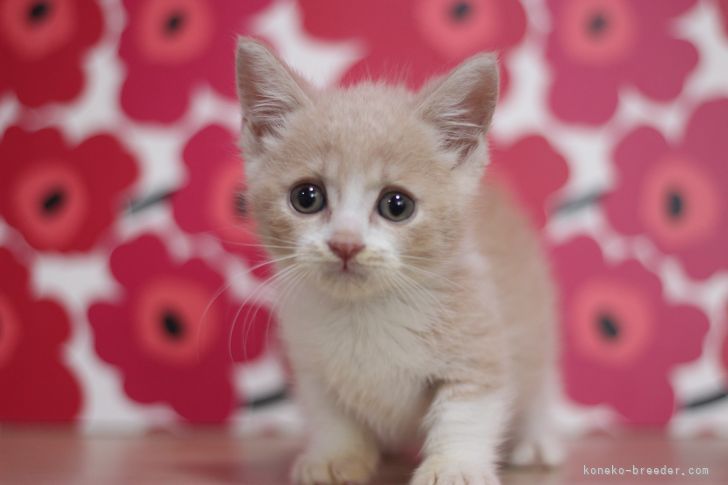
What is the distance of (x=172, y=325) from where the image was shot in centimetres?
181

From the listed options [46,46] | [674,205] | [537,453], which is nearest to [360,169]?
[537,453]

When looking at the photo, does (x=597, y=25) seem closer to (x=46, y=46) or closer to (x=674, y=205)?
(x=674, y=205)

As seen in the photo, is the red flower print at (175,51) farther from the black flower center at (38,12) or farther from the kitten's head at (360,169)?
the kitten's head at (360,169)

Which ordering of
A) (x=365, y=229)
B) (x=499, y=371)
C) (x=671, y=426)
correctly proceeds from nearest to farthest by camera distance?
(x=365, y=229), (x=499, y=371), (x=671, y=426)

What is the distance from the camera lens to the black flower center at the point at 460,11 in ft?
5.93

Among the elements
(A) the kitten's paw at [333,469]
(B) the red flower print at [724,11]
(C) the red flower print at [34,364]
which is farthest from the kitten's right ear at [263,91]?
(B) the red flower print at [724,11]

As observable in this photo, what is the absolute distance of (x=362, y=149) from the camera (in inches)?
43.8

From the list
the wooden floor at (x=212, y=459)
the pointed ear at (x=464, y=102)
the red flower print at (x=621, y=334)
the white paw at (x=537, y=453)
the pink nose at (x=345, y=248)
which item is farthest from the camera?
the red flower print at (x=621, y=334)

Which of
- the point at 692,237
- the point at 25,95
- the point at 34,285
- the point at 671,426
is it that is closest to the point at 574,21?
the point at 692,237

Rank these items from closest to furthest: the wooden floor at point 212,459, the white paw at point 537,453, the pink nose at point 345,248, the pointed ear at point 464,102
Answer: the pink nose at point 345,248 < the pointed ear at point 464,102 < the wooden floor at point 212,459 < the white paw at point 537,453

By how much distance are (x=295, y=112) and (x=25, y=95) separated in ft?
3.31

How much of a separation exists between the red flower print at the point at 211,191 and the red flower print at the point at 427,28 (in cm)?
39

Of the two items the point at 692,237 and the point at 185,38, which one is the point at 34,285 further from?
the point at 692,237

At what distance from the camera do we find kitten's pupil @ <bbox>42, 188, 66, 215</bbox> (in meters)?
1.84
